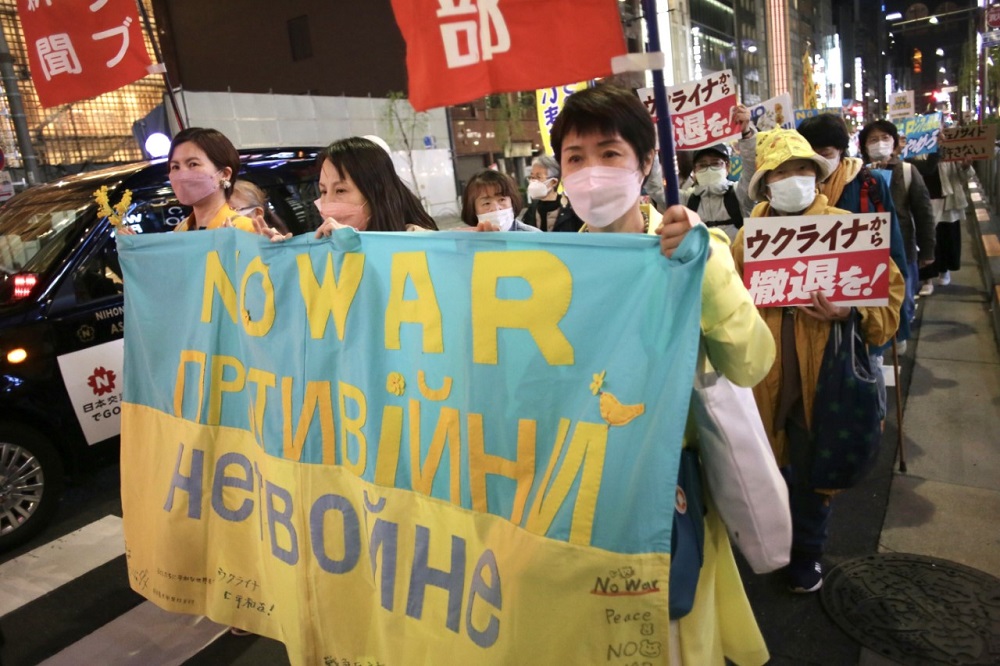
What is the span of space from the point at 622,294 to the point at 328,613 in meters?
1.31

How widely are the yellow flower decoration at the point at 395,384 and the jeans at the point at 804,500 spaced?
5.30ft

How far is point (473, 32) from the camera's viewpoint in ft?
6.48

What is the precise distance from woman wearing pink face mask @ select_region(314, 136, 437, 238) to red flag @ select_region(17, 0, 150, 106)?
5.56ft

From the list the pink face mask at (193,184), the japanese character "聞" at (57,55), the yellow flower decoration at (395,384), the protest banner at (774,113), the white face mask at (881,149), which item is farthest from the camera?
the protest banner at (774,113)

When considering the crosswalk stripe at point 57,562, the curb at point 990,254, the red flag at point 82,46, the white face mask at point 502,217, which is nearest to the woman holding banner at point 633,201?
the white face mask at point 502,217

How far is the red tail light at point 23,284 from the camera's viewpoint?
13.7ft

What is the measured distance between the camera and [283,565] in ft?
7.40

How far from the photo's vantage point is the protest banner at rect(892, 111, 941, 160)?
9469 millimetres

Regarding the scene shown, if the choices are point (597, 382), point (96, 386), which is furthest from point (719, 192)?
point (96, 386)

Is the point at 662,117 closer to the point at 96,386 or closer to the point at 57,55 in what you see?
the point at 57,55

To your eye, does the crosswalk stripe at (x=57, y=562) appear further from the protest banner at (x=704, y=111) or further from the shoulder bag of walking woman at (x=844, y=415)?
the protest banner at (x=704, y=111)

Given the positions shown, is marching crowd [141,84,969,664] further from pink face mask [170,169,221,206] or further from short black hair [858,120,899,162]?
short black hair [858,120,899,162]

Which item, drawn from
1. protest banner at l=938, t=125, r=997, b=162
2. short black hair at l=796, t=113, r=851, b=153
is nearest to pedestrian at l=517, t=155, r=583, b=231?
short black hair at l=796, t=113, r=851, b=153

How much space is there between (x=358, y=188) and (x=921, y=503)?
314 centimetres
